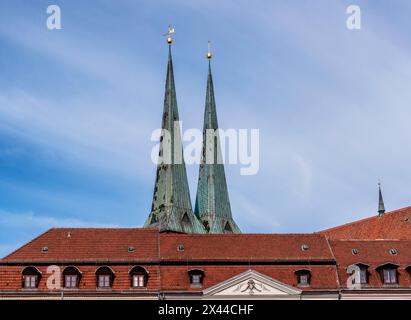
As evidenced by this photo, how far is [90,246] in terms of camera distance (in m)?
56.8

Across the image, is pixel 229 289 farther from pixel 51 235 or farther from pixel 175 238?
pixel 51 235

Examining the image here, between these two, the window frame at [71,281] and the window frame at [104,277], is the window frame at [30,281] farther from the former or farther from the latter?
the window frame at [104,277]

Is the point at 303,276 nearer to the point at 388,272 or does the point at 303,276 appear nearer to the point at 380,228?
the point at 388,272

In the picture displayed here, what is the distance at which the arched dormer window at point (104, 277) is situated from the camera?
2135 inches

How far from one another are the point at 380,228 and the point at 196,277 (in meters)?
26.7

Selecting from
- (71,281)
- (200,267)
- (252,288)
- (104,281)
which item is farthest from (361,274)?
(71,281)

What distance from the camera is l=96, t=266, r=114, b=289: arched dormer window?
54219 millimetres

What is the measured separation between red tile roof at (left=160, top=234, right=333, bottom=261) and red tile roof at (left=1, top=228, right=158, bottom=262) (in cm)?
143

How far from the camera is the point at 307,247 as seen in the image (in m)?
57.4

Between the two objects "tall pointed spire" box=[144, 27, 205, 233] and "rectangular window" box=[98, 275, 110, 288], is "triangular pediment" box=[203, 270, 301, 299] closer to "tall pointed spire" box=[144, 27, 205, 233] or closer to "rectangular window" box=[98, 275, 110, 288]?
"rectangular window" box=[98, 275, 110, 288]

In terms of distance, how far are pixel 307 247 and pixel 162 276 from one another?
11704mm

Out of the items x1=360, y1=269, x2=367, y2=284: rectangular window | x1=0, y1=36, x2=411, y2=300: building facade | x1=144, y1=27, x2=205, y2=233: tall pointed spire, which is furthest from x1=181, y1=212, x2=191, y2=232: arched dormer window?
x1=360, y1=269, x2=367, y2=284: rectangular window

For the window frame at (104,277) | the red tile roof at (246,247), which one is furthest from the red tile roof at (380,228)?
the window frame at (104,277)

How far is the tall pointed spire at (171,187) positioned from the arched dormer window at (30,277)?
1845 cm
